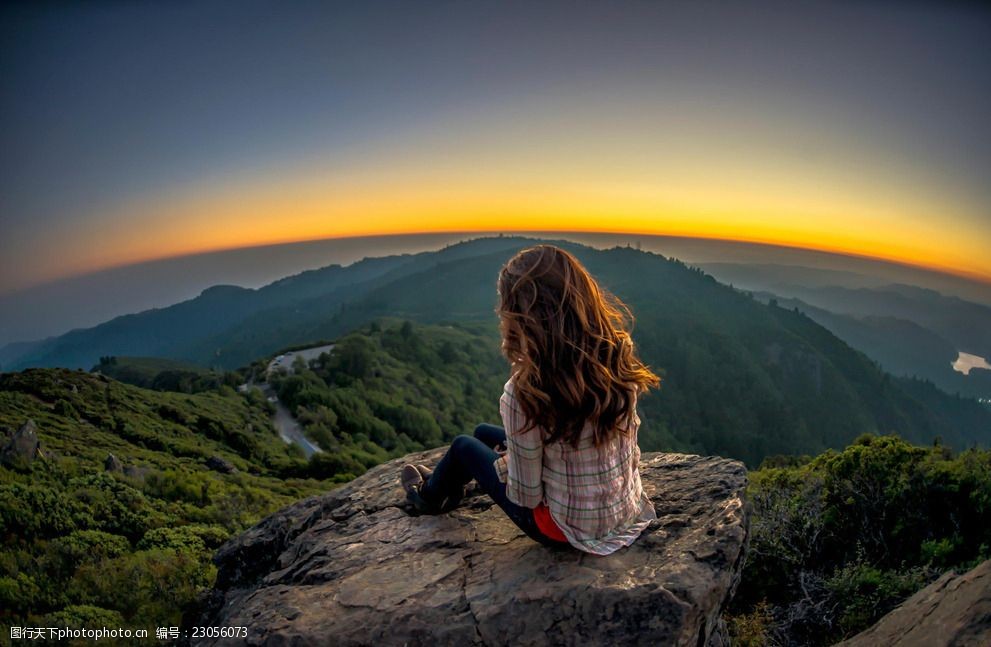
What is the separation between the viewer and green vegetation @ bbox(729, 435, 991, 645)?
5.79 metres

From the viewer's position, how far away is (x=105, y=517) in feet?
29.6

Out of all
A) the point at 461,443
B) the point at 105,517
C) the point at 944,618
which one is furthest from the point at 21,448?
the point at 944,618

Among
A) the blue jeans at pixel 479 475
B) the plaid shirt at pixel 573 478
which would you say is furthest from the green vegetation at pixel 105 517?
the plaid shirt at pixel 573 478

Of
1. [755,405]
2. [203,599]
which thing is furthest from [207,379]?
[755,405]

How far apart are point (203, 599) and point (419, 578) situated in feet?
13.1

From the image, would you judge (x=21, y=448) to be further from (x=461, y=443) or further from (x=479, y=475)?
(x=479, y=475)

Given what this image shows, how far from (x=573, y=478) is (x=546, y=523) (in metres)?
0.60

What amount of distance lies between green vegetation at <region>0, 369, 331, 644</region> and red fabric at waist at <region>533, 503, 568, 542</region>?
17.3 feet

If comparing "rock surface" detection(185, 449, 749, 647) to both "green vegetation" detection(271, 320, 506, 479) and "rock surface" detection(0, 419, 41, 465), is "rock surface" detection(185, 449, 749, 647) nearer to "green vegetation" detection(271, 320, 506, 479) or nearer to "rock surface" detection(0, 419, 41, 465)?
"rock surface" detection(0, 419, 41, 465)

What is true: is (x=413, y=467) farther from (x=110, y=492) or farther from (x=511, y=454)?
(x=110, y=492)

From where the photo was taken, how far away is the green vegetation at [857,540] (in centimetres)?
579

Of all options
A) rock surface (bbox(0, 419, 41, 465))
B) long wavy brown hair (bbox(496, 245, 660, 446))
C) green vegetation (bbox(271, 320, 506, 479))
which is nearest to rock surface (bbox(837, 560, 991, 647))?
long wavy brown hair (bbox(496, 245, 660, 446))

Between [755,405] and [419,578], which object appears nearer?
[419,578]

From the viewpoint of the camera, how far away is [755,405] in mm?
103500
